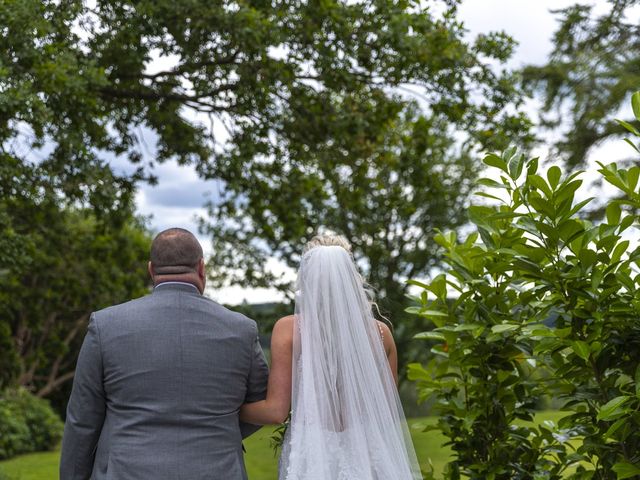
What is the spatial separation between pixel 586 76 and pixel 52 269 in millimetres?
12543

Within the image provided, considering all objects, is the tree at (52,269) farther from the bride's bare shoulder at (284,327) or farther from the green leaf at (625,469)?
the green leaf at (625,469)

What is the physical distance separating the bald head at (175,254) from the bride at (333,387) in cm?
55

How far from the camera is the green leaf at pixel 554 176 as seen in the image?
3.94 meters

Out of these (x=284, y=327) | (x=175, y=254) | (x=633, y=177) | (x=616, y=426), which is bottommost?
(x=616, y=426)

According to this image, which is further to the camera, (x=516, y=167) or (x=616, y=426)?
(x=516, y=167)

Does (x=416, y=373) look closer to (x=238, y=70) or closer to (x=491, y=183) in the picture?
(x=491, y=183)

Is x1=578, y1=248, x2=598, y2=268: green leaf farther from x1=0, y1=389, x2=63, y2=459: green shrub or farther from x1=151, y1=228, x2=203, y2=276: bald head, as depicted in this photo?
x1=0, y1=389, x2=63, y2=459: green shrub

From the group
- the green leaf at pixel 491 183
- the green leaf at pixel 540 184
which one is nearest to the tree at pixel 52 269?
the green leaf at pixel 491 183

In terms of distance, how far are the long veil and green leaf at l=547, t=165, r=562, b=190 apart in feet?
3.29

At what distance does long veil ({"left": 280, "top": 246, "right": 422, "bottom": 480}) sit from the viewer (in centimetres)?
394

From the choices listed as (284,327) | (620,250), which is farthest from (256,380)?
(620,250)

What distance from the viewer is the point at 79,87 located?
8.61m

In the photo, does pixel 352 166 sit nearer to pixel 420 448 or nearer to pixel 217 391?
pixel 217 391

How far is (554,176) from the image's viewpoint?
3.96 metres
